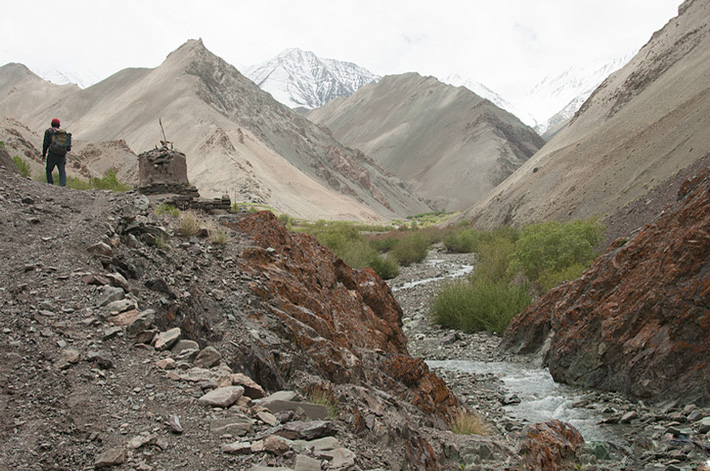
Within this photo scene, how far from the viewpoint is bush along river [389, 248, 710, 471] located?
669cm

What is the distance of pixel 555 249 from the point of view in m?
17.5

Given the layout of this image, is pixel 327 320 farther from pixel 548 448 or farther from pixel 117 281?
pixel 548 448

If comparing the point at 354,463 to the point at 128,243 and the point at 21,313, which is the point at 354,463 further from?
the point at 128,243

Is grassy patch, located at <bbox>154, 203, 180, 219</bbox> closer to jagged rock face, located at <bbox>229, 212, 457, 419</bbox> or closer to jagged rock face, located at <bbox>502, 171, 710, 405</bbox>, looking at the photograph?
jagged rock face, located at <bbox>229, 212, 457, 419</bbox>

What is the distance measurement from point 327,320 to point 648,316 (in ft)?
18.9

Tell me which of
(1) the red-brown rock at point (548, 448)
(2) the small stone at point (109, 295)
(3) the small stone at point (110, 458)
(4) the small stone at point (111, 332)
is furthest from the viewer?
(1) the red-brown rock at point (548, 448)

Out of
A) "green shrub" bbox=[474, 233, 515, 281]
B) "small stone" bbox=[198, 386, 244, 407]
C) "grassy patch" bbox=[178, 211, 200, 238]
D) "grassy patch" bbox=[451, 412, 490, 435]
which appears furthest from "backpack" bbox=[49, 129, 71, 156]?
"green shrub" bbox=[474, 233, 515, 281]

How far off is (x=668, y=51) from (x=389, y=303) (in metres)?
47.0

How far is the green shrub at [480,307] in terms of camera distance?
623 inches

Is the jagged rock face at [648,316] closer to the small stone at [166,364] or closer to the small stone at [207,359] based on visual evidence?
the small stone at [207,359]

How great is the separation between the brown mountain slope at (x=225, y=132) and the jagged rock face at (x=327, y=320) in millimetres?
43716

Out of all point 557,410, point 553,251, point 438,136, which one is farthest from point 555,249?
point 438,136

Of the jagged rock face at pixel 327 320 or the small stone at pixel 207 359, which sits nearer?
the small stone at pixel 207 359

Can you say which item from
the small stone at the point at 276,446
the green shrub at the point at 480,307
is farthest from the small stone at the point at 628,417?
the green shrub at the point at 480,307
